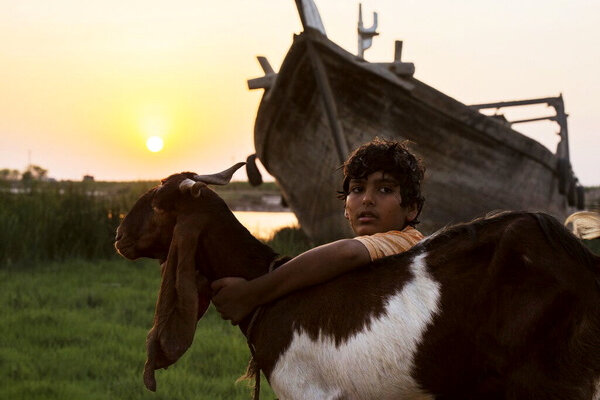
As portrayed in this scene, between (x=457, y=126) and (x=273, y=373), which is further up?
(x=457, y=126)

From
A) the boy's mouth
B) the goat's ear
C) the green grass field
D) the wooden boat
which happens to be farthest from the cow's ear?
the wooden boat

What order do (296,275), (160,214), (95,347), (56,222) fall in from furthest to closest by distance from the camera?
(56,222) < (95,347) < (160,214) < (296,275)

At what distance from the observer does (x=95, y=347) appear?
678 centimetres

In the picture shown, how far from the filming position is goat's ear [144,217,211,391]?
287 centimetres

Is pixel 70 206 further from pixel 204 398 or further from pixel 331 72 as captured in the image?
pixel 204 398

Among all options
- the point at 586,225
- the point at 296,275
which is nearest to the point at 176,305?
the point at 296,275

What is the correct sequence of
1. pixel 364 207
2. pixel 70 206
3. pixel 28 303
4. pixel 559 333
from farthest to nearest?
pixel 70 206
pixel 28 303
pixel 364 207
pixel 559 333

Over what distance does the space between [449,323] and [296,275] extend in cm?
57

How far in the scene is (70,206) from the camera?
12.5 meters

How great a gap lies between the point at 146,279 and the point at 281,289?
7994mm

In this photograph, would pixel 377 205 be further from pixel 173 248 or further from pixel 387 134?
pixel 387 134

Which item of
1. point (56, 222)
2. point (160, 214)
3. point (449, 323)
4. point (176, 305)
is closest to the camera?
point (449, 323)

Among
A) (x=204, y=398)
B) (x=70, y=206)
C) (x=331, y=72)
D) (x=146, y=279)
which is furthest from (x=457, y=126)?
(x=204, y=398)

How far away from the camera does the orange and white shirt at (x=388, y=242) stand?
275cm
